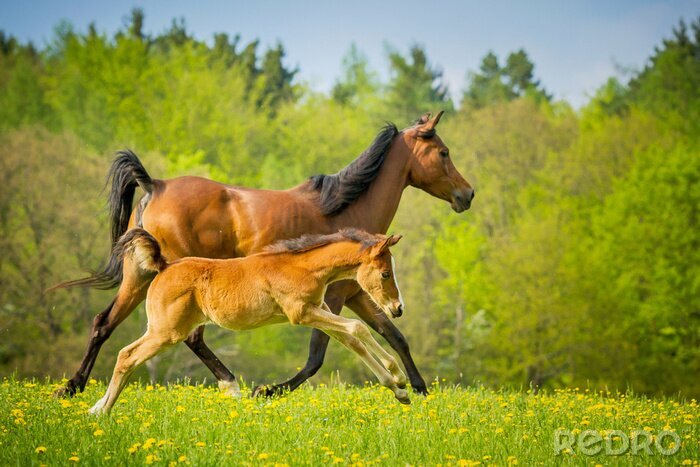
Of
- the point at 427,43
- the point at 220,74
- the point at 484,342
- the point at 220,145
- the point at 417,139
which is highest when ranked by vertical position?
the point at 427,43

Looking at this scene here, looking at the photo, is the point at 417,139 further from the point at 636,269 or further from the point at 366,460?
the point at 636,269

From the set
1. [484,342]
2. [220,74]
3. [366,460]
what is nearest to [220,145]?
[220,74]

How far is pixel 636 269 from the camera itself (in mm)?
34406

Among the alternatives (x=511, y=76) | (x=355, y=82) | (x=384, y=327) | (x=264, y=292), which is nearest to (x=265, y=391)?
(x=264, y=292)

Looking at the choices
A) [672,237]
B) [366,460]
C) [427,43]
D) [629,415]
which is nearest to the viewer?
[366,460]

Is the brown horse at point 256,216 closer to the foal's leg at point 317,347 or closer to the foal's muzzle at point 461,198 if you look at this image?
the foal's leg at point 317,347

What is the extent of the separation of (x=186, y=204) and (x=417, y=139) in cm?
280

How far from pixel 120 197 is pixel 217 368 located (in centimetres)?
210

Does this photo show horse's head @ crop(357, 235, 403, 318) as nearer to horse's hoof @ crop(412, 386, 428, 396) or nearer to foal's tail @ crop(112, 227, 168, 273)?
foal's tail @ crop(112, 227, 168, 273)

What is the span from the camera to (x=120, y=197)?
968 cm

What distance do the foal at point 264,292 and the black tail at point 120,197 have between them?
1.75m

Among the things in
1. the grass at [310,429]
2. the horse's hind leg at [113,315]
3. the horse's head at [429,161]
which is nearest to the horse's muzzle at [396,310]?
the grass at [310,429]

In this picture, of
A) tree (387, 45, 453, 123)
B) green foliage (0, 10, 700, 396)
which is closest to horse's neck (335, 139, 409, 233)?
green foliage (0, 10, 700, 396)

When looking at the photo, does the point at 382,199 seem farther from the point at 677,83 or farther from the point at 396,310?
the point at 677,83
